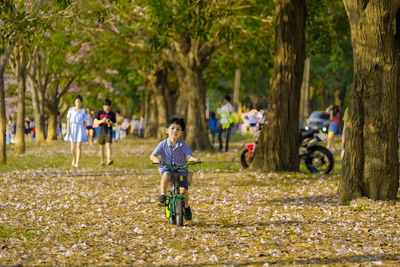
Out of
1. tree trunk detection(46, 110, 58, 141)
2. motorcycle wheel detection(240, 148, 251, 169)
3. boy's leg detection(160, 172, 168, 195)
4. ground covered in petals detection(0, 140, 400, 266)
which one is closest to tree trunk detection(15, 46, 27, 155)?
ground covered in petals detection(0, 140, 400, 266)

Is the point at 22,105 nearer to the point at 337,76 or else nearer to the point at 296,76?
the point at 296,76

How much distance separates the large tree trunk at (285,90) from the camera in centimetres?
1598

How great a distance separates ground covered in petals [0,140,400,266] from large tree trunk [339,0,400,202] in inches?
16.7

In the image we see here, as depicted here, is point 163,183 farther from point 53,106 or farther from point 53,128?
point 53,106

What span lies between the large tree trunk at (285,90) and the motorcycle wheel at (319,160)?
0.37m

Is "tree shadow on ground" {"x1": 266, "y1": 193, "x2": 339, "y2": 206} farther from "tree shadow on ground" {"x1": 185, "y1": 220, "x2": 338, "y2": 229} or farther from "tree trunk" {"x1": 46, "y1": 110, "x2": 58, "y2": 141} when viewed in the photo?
"tree trunk" {"x1": 46, "y1": 110, "x2": 58, "y2": 141}

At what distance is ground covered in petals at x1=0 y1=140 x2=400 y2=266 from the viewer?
698 cm

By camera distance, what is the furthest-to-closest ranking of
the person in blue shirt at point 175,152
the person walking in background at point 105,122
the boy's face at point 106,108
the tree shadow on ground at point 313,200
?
1. the person walking in background at point 105,122
2. the boy's face at point 106,108
3. the tree shadow on ground at point 313,200
4. the person in blue shirt at point 175,152

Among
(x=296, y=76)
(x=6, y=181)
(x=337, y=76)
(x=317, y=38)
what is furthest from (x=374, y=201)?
(x=337, y=76)

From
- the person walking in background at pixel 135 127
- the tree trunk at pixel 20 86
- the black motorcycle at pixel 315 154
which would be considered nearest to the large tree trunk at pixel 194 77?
the tree trunk at pixel 20 86

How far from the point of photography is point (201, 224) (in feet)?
30.0

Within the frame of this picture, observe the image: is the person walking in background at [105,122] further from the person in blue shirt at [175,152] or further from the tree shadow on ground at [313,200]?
the person in blue shirt at [175,152]

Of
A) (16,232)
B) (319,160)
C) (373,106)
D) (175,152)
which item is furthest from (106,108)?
(16,232)

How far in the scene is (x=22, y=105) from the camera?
80.1ft
